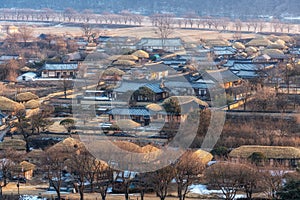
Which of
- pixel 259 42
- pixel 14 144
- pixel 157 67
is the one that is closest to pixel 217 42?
pixel 259 42

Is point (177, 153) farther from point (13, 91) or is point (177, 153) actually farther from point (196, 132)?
point (13, 91)

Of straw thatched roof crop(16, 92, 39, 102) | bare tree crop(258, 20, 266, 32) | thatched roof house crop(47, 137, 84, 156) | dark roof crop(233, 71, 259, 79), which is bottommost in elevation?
thatched roof house crop(47, 137, 84, 156)

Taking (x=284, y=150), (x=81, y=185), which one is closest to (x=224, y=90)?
(x=284, y=150)

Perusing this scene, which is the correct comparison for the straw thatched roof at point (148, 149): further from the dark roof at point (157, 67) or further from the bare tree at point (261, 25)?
the bare tree at point (261, 25)

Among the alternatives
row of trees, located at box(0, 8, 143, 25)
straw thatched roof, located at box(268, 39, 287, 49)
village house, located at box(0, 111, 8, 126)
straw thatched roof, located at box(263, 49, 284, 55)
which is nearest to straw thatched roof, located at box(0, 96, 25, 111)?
village house, located at box(0, 111, 8, 126)

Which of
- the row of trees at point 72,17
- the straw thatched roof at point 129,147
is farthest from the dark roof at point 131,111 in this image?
the row of trees at point 72,17

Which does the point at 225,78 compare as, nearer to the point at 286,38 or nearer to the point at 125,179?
the point at 125,179

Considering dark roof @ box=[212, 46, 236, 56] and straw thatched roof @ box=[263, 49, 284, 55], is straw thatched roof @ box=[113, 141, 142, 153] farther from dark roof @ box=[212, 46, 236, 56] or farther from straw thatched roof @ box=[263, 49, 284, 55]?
dark roof @ box=[212, 46, 236, 56]
